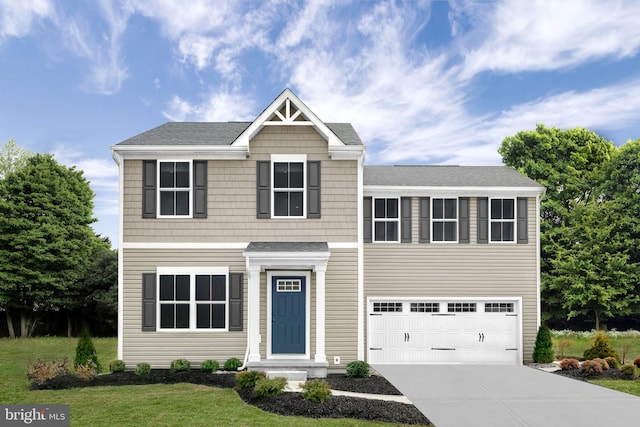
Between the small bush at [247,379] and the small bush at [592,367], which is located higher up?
the small bush at [247,379]

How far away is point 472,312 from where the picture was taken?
1723cm

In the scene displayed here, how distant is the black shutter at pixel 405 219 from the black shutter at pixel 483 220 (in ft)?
7.51

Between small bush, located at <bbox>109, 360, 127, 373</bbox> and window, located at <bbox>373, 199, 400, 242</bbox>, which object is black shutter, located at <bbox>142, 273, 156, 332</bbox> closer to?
small bush, located at <bbox>109, 360, 127, 373</bbox>

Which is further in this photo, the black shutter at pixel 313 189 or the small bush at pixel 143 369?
the black shutter at pixel 313 189

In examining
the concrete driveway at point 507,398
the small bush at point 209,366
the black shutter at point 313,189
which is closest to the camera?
the concrete driveway at point 507,398

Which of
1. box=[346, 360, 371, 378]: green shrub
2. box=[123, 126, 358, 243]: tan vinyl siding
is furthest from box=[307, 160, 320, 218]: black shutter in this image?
box=[346, 360, 371, 378]: green shrub

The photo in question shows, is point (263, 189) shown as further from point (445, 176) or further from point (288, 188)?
point (445, 176)

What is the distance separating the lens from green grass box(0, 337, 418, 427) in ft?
32.7

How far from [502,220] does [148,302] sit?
1133 centimetres

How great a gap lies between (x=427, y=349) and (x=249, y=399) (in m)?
7.36

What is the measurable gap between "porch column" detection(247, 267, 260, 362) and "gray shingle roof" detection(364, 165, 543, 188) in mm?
5007

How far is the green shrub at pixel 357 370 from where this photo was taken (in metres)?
14.6

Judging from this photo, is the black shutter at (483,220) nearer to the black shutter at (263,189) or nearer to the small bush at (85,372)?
the black shutter at (263,189)

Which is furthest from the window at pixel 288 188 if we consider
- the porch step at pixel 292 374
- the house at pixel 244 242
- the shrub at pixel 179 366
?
the shrub at pixel 179 366
